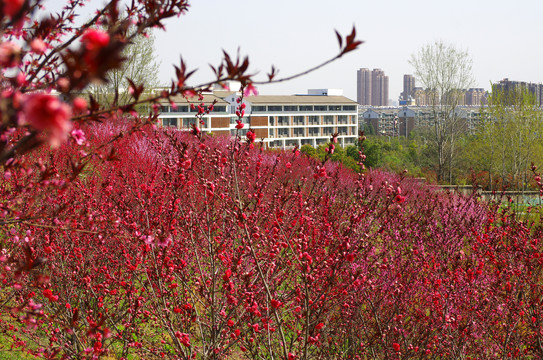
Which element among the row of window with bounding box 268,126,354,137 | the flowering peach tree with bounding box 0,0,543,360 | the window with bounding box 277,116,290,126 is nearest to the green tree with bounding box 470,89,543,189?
the flowering peach tree with bounding box 0,0,543,360

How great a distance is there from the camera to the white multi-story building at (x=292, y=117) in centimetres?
6912

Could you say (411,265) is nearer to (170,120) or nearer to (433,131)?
(433,131)

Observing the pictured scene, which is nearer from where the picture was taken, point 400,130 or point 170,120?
point 170,120

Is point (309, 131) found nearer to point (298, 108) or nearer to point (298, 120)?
point (298, 120)

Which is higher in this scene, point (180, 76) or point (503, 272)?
point (180, 76)

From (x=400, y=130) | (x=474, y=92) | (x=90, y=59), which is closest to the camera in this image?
(x=90, y=59)

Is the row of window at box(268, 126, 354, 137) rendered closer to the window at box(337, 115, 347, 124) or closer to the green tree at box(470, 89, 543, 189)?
the window at box(337, 115, 347, 124)

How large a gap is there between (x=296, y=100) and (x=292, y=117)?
268cm

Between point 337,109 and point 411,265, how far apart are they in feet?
259

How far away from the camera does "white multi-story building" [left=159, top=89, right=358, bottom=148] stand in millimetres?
69125

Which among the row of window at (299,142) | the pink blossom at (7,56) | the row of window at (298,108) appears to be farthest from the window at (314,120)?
the pink blossom at (7,56)

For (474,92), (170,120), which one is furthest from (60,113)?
(474,92)

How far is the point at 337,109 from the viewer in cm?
8319

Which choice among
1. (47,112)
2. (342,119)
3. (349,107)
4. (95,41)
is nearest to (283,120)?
(342,119)
